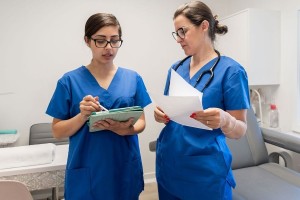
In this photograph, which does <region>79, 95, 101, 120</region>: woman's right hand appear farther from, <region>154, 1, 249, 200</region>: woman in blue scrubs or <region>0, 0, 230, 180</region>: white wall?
<region>0, 0, 230, 180</region>: white wall

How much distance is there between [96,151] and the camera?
3.77 feet

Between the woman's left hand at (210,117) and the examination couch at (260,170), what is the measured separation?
88 centimetres

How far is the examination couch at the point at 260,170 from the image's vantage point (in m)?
1.62

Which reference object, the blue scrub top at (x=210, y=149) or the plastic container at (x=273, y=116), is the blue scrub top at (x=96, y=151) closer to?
the blue scrub top at (x=210, y=149)

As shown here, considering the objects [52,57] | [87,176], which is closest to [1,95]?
[52,57]

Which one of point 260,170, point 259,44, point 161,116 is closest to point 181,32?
point 161,116

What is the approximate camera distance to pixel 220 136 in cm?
109

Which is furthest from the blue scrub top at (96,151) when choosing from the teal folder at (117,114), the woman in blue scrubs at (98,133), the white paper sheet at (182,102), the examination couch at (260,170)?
the examination couch at (260,170)

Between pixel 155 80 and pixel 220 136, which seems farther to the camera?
pixel 155 80

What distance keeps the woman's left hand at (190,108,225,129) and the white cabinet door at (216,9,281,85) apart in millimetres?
→ 1484

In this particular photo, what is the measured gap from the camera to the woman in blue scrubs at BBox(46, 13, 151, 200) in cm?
114

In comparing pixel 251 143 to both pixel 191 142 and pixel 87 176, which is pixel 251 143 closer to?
pixel 191 142

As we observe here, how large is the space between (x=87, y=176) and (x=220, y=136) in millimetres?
564

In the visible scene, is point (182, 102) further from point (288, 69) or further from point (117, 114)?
point (288, 69)
